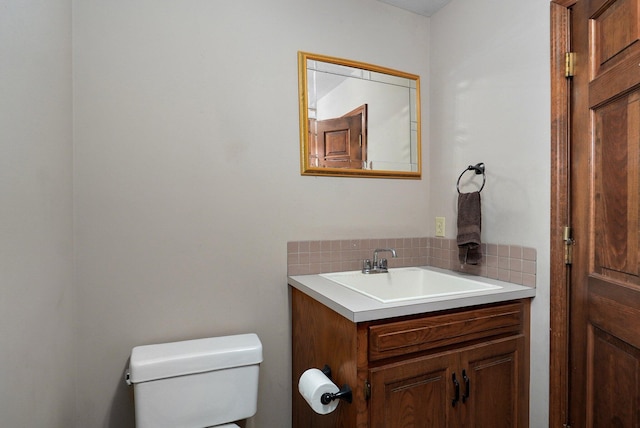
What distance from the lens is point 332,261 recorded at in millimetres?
1786

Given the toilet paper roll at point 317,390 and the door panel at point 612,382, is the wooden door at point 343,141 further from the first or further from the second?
the door panel at point 612,382

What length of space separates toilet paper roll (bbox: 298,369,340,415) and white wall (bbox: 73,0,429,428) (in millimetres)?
495

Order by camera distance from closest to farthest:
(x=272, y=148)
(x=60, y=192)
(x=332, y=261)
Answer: (x=60, y=192), (x=272, y=148), (x=332, y=261)

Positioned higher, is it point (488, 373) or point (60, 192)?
point (60, 192)

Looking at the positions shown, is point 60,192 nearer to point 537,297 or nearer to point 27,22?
point 27,22

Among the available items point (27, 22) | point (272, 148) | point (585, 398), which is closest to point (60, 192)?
point (27, 22)

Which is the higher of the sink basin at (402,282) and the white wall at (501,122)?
the white wall at (501,122)

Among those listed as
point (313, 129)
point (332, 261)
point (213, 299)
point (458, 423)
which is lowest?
point (458, 423)

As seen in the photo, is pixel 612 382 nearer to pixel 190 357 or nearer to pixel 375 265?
pixel 375 265

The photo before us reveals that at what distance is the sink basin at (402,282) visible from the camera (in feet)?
5.57

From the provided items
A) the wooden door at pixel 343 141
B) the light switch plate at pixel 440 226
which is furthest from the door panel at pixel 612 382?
the wooden door at pixel 343 141

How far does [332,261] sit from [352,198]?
36 cm

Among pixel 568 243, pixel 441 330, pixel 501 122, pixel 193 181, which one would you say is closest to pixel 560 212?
pixel 568 243

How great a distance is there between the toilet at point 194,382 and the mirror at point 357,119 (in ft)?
2.97
